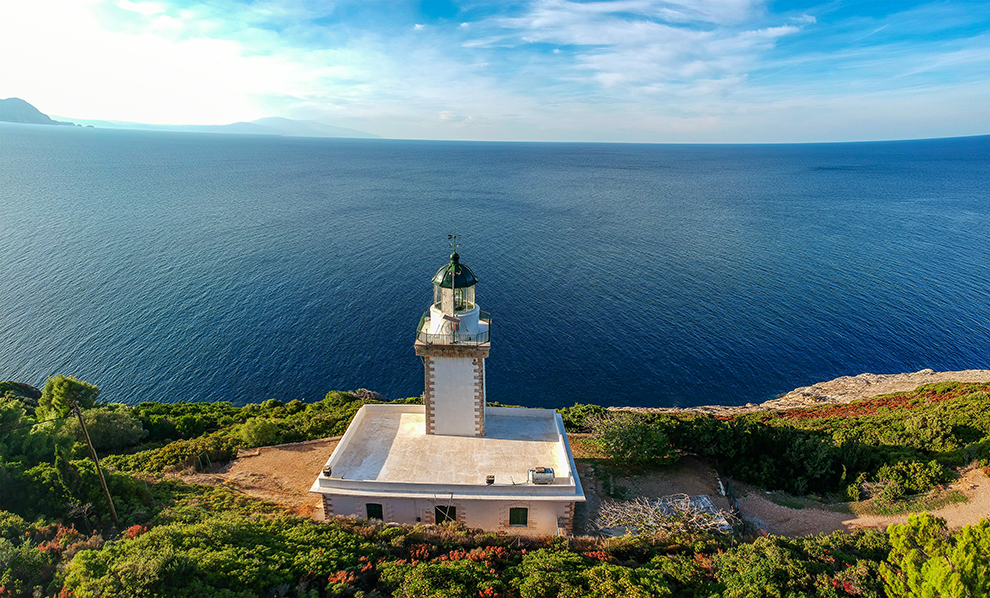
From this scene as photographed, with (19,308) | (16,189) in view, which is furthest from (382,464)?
(16,189)

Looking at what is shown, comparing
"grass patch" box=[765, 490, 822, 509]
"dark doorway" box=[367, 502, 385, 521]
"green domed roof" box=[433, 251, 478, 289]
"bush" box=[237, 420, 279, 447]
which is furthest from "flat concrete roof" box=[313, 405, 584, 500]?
"grass patch" box=[765, 490, 822, 509]

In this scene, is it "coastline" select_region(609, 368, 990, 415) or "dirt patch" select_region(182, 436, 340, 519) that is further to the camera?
"coastline" select_region(609, 368, 990, 415)

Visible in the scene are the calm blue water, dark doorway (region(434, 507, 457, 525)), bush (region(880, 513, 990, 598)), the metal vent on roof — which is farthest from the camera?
the calm blue water

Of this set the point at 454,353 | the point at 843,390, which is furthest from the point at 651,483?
the point at 843,390

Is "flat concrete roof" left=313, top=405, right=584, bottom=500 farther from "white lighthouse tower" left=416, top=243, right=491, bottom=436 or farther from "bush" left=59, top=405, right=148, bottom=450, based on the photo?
"bush" left=59, top=405, right=148, bottom=450

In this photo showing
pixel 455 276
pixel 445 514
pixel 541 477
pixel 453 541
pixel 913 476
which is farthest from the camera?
pixel 913 476

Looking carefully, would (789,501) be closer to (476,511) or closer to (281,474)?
(476,511)
